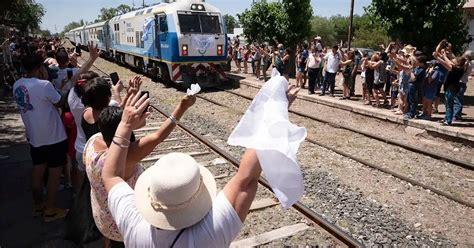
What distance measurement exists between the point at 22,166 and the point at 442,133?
834 centimetres

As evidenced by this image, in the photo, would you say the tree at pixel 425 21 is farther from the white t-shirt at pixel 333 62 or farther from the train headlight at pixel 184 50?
the train headlight at pixel 184 50

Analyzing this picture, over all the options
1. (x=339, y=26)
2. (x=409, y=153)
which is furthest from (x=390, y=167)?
(x=339, y=26)

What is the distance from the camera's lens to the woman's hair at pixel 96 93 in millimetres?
3053

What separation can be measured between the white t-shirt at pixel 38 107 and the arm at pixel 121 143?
8.78ft

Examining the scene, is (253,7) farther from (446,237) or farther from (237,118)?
(446,237)

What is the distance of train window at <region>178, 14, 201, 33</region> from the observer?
1371 cm

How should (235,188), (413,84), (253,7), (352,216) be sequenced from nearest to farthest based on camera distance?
1. (235,188)
2. (352,216)
3. (413,84)
4. (253,7)

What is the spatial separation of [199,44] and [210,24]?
0.93 meters

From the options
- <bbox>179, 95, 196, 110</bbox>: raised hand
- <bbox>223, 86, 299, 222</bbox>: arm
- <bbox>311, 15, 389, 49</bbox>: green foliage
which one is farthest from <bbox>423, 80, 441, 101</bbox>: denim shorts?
<bbox>311, 15, 389, 49</bbox>: green foliage

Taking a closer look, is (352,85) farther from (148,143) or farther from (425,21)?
(148,143)

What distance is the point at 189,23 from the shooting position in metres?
13.9

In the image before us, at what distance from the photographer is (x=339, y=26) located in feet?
194

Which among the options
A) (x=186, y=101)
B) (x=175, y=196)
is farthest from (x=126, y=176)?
(x=175, y=196)

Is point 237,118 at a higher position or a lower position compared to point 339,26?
lower
